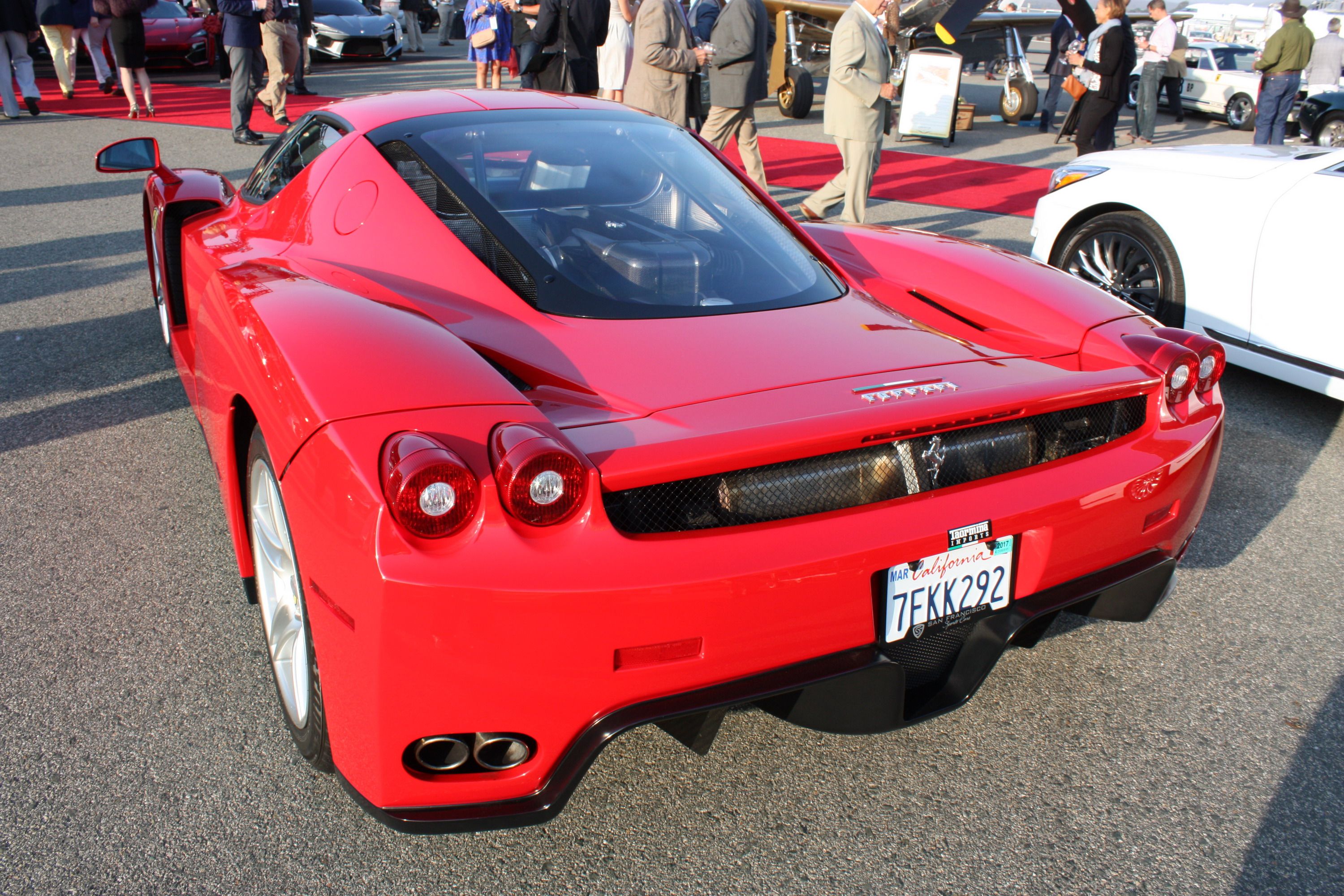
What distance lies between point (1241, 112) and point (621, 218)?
17.8m

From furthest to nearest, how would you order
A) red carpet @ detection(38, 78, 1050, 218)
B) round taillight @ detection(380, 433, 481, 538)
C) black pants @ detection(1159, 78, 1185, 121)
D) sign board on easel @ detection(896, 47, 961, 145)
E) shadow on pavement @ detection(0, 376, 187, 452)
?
black pants @ detection(1159, 78, 1185, 121) → sign board on easel @ detection(896, 47, 961, 145) → red carpet @ detection(38, 78, 1050, 218) → shadow on pavement @ detection(0, 376, 187, 452) → round taillight @ detection(380, 433, 481, 538)

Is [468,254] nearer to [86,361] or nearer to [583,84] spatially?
[86,361]

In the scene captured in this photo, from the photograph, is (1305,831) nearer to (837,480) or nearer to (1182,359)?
(1182,359)

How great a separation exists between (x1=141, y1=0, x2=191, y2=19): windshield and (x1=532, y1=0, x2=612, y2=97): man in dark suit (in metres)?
10.9

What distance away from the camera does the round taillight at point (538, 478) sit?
1535 mm

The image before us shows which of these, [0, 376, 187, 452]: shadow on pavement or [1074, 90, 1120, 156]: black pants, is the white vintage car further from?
[0, 376, 187, 452]: shadow on pavement

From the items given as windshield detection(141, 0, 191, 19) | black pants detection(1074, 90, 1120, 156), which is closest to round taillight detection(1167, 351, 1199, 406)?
black pants detection(1074, 90, 1120, 156)

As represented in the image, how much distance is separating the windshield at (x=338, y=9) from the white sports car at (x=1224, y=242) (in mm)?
17512

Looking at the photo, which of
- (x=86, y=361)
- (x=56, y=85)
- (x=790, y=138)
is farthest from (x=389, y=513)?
(x=56, y=85)

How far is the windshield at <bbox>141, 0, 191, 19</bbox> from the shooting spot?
16.2 meters

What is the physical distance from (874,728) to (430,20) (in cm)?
3228

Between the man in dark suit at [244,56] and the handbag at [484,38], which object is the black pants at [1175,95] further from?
the man in dark suit at [244,56]

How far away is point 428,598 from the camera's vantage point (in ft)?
4.89

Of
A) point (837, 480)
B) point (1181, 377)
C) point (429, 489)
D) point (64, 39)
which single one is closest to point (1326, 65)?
point (1181, 377)
